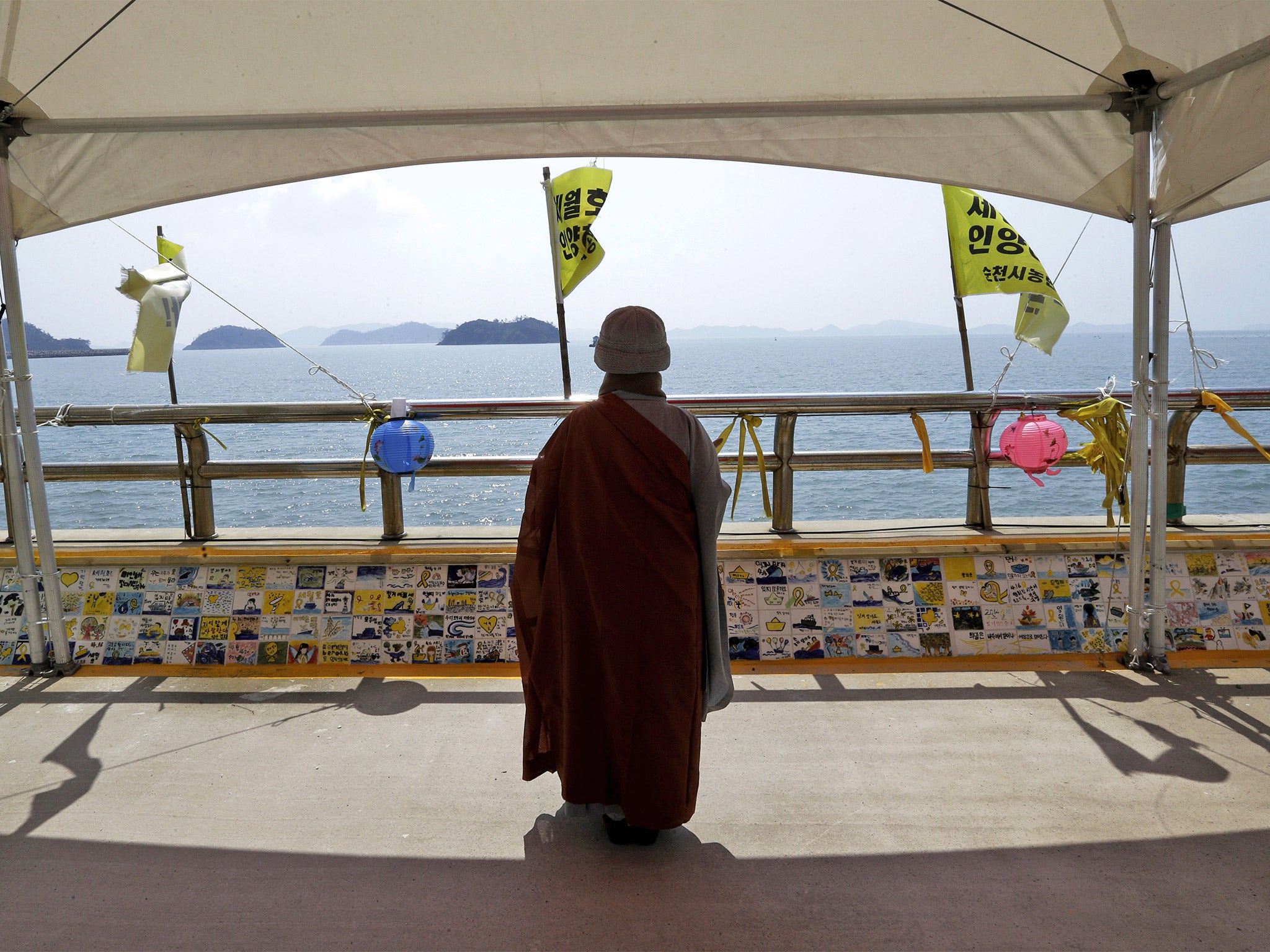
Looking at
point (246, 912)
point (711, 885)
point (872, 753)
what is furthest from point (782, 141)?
point (246, 912)

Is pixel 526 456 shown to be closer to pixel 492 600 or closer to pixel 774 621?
pixel 492 600

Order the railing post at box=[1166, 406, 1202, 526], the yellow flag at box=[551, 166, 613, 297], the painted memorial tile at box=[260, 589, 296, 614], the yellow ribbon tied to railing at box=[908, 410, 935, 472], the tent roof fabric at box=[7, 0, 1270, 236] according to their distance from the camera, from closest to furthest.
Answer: the tent roof fabric at box=[7, 0, 1270, 236] → the painted memorial tile at box=[260, 589, 296, 614] → the yellow ribbon tied to railing at box=[908, 410, 935, 472] → the railing post at box=[1166, 406, 1202, 526] → the yellow flag at box=[551, 166, 613, 297]

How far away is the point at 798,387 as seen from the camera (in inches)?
→ 1991

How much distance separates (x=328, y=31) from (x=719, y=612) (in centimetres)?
220

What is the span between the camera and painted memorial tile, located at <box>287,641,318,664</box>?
3805mm

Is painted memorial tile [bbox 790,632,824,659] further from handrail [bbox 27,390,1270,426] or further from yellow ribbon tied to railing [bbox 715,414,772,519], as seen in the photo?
→ handrail [bbox 27,390,1270,426]

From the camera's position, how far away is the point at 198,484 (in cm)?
425

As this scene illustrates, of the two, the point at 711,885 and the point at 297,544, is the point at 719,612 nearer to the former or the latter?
the point at 711,885

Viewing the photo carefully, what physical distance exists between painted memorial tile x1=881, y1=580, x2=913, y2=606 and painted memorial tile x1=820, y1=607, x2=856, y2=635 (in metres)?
0.15

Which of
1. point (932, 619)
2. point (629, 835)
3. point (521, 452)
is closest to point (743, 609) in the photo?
point (932, 619)

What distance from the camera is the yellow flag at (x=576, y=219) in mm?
5430

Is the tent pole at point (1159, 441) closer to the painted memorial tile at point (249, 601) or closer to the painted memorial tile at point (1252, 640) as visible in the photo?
A: the painted memorial tile at point (1252, 640)

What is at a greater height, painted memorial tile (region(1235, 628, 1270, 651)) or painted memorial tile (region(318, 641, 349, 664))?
painted memorial tile (region(318, 641, 349, 664))

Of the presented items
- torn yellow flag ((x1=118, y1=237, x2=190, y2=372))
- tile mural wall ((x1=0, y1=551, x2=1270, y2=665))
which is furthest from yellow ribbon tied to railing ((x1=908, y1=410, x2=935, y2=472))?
torn yellow flag ((x1=118, y1=237, x2=190, y2=372))
